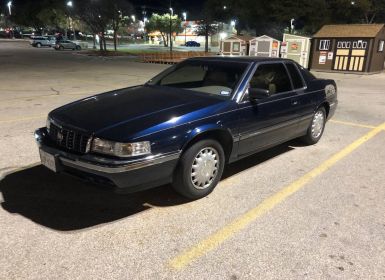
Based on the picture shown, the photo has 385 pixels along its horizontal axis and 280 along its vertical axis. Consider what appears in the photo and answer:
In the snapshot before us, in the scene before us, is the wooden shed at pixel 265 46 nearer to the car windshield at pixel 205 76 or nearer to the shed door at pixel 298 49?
the shed door at pixel 298 49

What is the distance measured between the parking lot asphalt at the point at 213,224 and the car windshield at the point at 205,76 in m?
1.19

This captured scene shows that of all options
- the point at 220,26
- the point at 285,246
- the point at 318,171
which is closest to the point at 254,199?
the point at 285,246

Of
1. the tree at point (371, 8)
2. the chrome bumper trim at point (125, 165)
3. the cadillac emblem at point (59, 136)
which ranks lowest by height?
the chrome bumper trim at point (125, 165)

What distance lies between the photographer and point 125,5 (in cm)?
3988

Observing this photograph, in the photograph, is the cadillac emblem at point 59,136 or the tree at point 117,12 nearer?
the cadillac emblem at point 59,136

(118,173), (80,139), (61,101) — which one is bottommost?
(61,101)

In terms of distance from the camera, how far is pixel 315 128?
611 cm

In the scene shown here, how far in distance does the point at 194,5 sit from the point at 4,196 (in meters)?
140

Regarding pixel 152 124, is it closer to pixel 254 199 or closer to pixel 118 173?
pixel 118 173

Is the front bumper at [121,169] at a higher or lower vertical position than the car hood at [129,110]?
lower

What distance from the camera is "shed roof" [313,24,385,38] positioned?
21.9 m

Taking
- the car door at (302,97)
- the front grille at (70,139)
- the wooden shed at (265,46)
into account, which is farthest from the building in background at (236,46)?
the front grille at (70,139)

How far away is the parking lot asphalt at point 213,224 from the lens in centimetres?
288

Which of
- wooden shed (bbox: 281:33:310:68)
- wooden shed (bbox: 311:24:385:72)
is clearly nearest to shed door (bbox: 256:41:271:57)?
wooden shed (bbox: 281:33:310:68)
